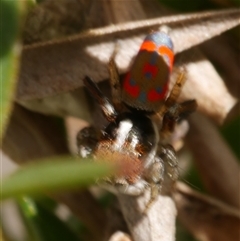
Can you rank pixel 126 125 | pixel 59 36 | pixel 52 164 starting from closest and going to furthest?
1. pixel 52 164
2. pixel 59 36
3. pixel 126 125

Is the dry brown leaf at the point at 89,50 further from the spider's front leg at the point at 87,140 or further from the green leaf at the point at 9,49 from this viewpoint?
the green leaf at the point at 9,49

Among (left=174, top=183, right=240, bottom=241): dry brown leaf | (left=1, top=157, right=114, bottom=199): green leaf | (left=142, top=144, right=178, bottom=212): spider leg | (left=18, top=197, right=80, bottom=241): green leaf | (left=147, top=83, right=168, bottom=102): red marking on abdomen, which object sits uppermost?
(left=1, top=157, right=114, bottom=199): green leaf

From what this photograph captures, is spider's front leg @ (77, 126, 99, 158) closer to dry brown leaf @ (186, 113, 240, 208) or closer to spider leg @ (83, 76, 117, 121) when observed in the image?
spider leg @ (83, 76, 117, 121)

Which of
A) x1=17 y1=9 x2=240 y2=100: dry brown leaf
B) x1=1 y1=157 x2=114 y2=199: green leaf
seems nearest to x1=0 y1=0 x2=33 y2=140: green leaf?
x1=1 y1=157 x2=114 y2=199: green leaf

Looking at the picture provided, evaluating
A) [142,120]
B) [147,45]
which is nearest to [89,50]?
[147,45]

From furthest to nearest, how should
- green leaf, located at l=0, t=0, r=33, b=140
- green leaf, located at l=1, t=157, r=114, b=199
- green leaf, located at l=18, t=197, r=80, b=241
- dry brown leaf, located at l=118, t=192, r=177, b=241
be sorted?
1. green leaf, located at l=18, t=197, r=80, b=241
2. dry brown leaf, located at l=118, t=192, r=177, b=241
3. green leaf, located at l=0, t=0, r=33, b=140
4. green leaf, located at l=1, t=157, r=114, b=199

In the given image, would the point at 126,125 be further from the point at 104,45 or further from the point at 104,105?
the point at 104,45

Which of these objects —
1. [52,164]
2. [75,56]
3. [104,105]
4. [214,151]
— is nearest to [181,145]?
[214,151]
